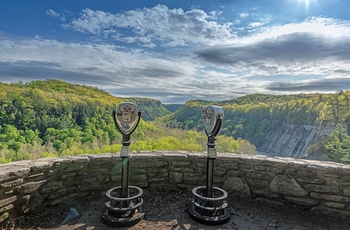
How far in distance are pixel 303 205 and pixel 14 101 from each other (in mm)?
14839

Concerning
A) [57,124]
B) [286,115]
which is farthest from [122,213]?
[286,115]

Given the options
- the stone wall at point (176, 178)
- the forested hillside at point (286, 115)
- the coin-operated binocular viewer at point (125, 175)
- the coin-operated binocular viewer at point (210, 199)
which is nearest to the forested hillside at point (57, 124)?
the stone wall at point (176, 178)

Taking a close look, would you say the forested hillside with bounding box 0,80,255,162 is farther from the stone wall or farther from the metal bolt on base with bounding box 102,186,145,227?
the metal bolt on base with bounding box 102,186,145,227

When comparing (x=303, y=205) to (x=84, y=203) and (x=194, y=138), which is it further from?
(x=194, y=138)

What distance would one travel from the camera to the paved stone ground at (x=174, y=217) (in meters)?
2.29

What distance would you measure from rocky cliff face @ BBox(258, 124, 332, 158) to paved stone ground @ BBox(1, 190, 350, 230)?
16281mm

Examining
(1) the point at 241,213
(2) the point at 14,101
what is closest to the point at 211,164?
(1) the point at 241,213

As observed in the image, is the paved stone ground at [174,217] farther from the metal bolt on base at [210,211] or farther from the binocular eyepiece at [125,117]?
the binocular eyepiece at [125,117]

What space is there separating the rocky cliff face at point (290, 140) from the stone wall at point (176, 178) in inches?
638

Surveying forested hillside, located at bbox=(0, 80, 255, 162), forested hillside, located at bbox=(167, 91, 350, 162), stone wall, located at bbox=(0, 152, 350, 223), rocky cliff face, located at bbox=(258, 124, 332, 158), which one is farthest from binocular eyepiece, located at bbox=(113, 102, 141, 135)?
rocky cliff face, located at bbox=(258, 124, 332, 158)

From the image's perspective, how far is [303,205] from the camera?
8.86 ft

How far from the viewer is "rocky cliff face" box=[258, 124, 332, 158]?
1773 centimetres

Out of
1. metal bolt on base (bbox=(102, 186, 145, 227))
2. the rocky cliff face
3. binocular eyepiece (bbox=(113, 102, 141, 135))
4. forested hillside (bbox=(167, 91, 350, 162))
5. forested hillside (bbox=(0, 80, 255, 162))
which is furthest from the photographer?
the rocky cliff face

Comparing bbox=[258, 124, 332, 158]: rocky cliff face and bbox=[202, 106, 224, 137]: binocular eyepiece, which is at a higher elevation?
bbox=[202, 106, 224, 137]: binocular eyepiece
